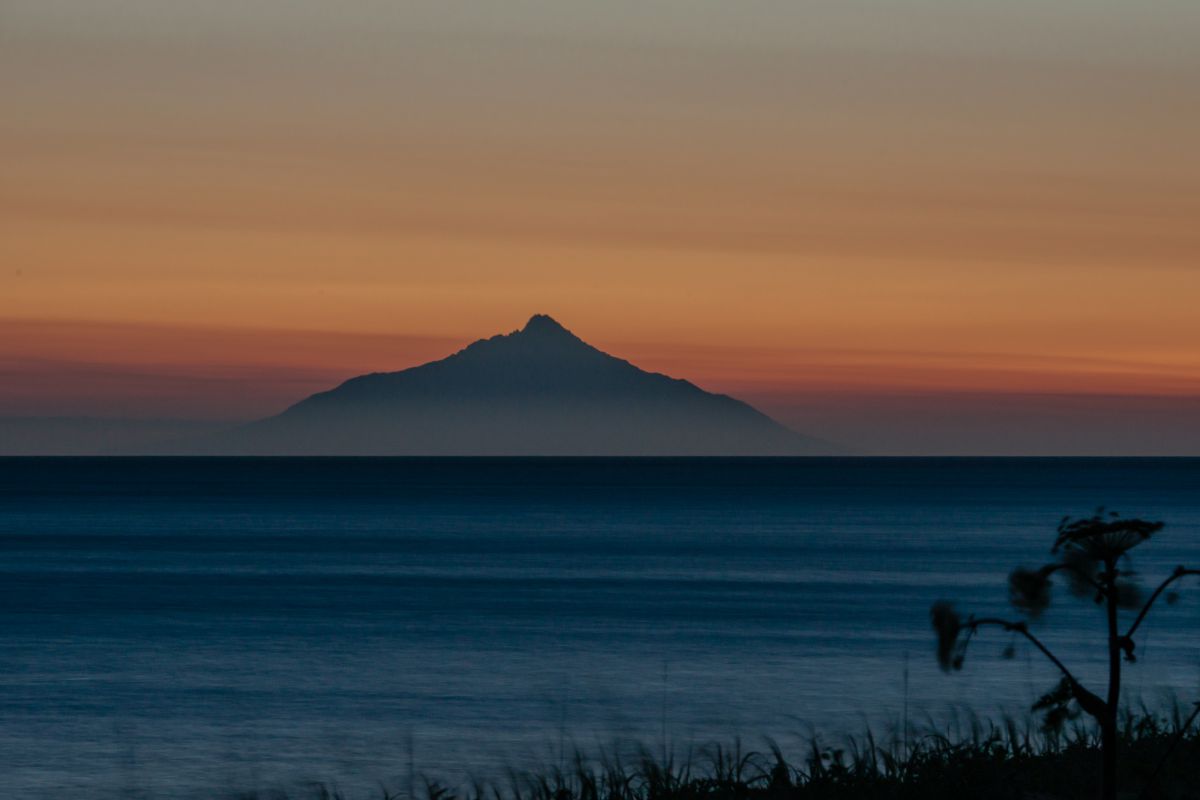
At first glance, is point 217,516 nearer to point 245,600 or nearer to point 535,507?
point 535,507

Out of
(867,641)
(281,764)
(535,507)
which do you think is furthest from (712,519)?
(281,764)

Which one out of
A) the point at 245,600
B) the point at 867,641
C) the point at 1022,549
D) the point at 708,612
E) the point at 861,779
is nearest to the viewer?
the point at 861,779

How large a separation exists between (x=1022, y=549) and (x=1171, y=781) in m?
82.6

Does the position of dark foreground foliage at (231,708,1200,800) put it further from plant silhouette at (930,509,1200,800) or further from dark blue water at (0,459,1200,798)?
dark blue water at (0,459,1200,798)

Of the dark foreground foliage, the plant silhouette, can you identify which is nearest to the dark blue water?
the dark foreground foliage

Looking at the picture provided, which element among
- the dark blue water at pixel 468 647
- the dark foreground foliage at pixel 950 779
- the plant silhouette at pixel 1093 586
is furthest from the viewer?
the dark blue water at pixel 468 647

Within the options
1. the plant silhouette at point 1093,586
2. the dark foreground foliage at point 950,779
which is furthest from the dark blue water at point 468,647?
the plant silhouette at point 1093,586

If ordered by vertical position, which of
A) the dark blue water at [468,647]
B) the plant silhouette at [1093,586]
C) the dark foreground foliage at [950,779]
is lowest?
the dark blue water at [468,647]

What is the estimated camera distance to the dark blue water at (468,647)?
26.7 m

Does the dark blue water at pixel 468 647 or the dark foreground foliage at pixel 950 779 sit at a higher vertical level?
the dark foreground foliage at pixel 950 779

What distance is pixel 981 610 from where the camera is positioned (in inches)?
2180

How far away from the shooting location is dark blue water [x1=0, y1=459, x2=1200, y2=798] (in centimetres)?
2669

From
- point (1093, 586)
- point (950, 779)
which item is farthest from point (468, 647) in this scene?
point (1093, 586)

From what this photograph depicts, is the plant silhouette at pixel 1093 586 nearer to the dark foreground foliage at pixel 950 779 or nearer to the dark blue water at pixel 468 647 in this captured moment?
the dark foreground foliage at pixel 950 779
